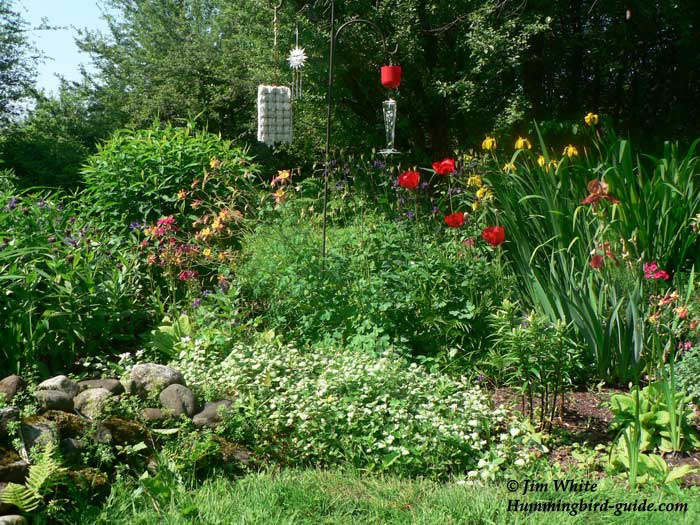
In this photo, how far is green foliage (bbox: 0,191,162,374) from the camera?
4.33 m

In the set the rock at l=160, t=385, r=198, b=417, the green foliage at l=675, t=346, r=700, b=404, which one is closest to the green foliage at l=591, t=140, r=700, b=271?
the green foliage at l=675, t=346, r=700, b=404

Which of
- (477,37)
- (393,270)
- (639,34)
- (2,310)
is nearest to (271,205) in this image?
(393,270)

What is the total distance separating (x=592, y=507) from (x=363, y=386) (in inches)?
54.2

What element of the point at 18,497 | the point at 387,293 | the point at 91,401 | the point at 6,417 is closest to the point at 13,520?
the point at 18,497

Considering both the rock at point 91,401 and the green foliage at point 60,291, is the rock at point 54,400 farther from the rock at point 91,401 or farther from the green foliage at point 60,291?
the green foliage at point 60,291

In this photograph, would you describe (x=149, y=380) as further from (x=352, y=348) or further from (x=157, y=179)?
(x=157, y=179)

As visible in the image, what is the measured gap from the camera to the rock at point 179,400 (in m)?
3.65

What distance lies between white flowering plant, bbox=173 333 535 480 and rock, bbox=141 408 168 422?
348 mm

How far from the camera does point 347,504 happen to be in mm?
2953

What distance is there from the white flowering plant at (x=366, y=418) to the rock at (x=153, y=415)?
1.14 feet

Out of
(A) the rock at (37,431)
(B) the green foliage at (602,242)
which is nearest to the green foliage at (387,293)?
(B) the green foliage at (602,242)

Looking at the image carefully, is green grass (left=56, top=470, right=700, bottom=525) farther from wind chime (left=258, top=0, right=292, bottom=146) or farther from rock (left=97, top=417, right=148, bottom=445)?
wind chime (left=258, top=0, right=292, bottom=146)

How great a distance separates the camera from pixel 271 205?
261 inches

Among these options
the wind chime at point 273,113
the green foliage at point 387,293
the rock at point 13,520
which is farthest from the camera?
the wind chime at point 273,113
